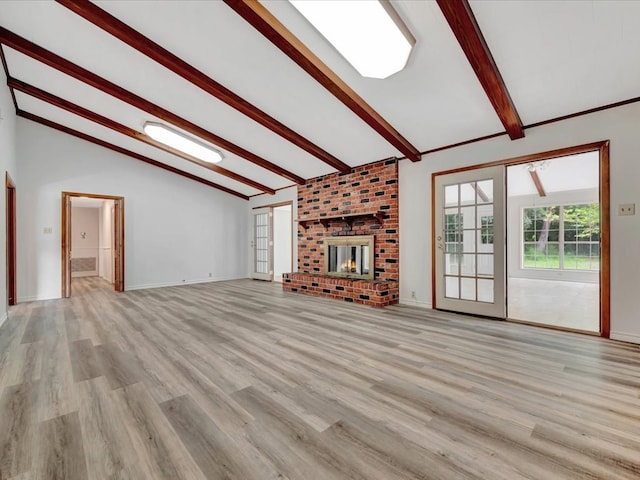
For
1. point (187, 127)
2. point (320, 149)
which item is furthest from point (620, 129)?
point (187, 127)

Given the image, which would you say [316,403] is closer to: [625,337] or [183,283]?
[625,337]

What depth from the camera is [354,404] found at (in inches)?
71.4

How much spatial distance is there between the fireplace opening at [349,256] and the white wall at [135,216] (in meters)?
3.38

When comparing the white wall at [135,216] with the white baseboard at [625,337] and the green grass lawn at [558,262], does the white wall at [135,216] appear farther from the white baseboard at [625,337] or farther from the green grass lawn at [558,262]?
the green grass lawn at [558,262]

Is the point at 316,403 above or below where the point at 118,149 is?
below

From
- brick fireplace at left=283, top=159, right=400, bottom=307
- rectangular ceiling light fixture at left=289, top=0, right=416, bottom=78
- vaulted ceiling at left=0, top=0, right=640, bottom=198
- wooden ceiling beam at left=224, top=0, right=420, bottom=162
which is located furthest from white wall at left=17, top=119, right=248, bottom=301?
rectangular ceiling light fixture at left=289, top=0, right=416, bottom=78

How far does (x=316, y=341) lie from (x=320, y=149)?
10.1 feet

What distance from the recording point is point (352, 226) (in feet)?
17.9

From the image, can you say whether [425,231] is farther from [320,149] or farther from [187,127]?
[187,127]

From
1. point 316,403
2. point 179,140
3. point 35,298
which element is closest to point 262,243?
point 179,140

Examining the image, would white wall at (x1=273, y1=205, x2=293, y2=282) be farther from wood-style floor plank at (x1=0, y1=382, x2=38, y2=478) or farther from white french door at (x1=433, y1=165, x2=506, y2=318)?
wood-style floor plank at (x1=0, y1=382, x2=38, y2=478)

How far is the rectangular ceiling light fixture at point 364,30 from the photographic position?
2094 mm

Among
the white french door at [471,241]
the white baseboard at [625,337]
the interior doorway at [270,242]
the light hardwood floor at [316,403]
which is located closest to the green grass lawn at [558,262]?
the white french door at [471,241]

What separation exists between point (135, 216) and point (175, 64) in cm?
428
